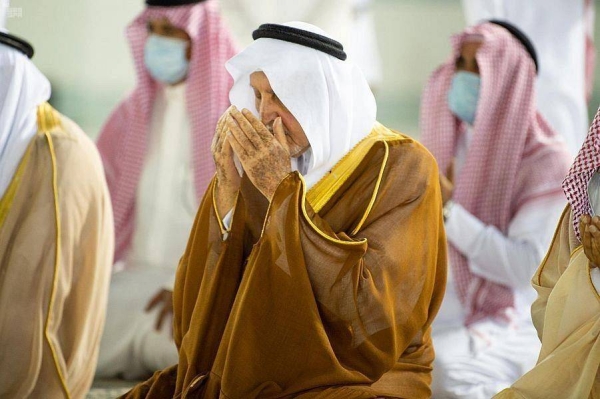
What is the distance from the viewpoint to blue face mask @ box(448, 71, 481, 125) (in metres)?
4.98

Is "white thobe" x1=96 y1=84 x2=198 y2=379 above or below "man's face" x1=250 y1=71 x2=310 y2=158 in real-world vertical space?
below

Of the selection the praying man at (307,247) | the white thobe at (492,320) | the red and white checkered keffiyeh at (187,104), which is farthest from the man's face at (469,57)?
the praying man at (307,247)

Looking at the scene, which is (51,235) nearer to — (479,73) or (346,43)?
(479,73)

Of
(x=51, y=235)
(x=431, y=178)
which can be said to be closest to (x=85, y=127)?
(x=51, y=235)

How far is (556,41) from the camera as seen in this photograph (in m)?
6.38

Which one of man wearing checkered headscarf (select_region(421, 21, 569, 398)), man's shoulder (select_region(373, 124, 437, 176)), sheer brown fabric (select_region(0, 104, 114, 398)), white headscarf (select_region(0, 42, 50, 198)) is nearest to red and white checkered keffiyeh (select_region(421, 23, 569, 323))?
man wearing checkered headscarf (select_region(421, 21, 569, 398))

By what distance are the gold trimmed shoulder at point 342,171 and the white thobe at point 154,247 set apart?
7.23ft

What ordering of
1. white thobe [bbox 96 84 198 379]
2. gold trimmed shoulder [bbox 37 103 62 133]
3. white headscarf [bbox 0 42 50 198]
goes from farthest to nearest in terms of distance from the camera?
white thobe [bbox 96 84 198 379] → gold trimmed shoulder [bbox 37 103 62 133] → white headscarf [bbox 0 42 50 198]

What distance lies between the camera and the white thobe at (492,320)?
4.43 meters

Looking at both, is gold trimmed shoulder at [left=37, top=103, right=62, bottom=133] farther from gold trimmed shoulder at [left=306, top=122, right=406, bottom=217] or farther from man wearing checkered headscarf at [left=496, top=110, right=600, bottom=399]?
man wearing checkered headscarf at [left=496, top=110, right=600, bottom=399]

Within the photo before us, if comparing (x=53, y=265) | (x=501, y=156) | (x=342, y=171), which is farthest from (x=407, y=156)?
(x=501, y=156)

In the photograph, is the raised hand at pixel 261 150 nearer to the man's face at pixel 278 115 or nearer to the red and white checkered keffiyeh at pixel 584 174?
the man's face at pixel 278 115

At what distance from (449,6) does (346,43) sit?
2225mm

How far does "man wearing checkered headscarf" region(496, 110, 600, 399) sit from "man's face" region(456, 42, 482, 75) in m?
1.95
